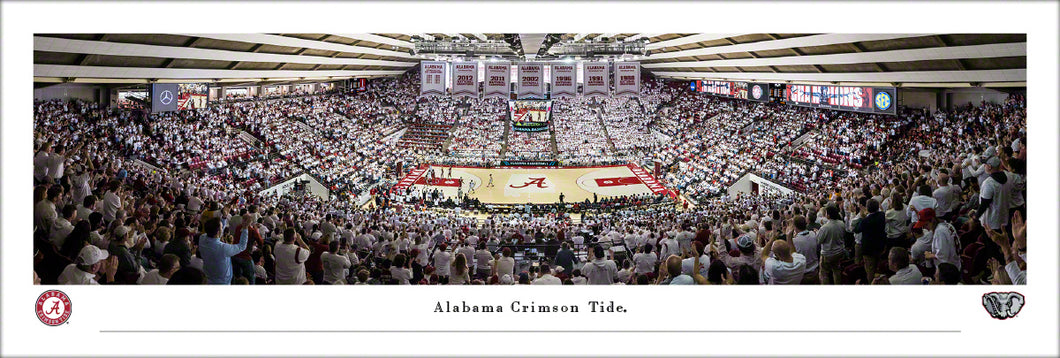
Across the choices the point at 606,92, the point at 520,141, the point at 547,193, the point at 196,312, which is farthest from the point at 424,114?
the point at 196,312

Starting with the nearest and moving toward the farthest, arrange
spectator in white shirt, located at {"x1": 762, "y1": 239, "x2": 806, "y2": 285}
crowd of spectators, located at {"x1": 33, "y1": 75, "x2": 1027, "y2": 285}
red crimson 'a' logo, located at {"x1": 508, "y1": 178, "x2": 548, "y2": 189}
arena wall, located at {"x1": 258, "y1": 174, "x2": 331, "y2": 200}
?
spectator in white shirt, located at {"x1": 762, "y1": 239, "x2": 806, "y2": 285} → crowd of spectators, located at {"x1": 33, "y1": 75, "x2": 1027, "y2": 285} → arena wall, located at {"x1": 258, "y1": 174, "x2": 331, "y2": 200} → red crimson 'a' logo, located at {"x1": 508, "y1": 178, "x2": 548, "y2": 189}

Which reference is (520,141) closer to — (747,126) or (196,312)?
(747,126)

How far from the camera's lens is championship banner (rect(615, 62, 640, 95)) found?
50.5 ft

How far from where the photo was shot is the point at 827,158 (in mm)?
21031

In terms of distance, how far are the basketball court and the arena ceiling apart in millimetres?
6401

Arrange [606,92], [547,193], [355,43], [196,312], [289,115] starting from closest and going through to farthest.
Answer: [196,312] → [606,92] → [355,43] → [547,193] → [289,115]

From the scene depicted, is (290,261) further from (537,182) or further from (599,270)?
(537,182)

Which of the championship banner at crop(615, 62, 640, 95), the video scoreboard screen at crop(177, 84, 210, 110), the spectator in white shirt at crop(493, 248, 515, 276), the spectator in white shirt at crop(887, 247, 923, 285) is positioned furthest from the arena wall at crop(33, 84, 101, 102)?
the spectator in white shirt at crop(887, 247, 923, 285)

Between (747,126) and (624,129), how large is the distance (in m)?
10.2

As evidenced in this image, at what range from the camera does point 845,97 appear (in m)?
21.0

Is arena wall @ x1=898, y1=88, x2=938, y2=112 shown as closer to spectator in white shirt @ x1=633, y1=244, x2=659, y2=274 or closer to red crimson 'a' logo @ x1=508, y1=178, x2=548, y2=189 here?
red crimson 'a' logo @ x1=508, y1=178, x2=548, y2=189

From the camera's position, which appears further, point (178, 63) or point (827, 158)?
point (827, 158)

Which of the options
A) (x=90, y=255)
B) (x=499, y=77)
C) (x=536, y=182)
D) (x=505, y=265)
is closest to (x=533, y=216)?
(x=499, y=77)

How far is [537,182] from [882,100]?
48.1 ft
